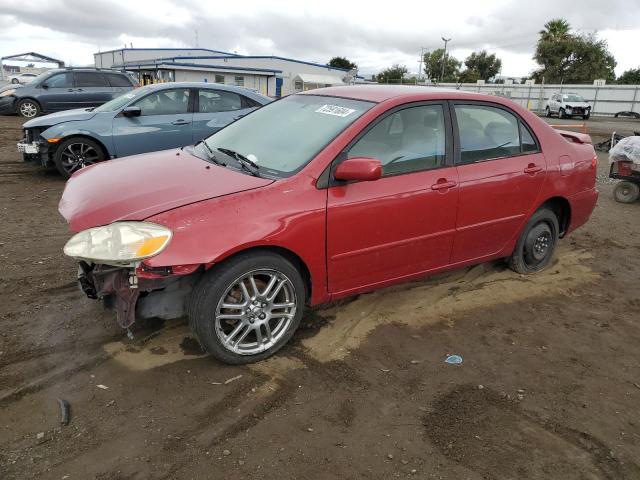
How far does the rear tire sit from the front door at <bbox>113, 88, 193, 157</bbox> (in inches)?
285

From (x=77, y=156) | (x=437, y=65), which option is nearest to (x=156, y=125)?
(x=77, y=156)

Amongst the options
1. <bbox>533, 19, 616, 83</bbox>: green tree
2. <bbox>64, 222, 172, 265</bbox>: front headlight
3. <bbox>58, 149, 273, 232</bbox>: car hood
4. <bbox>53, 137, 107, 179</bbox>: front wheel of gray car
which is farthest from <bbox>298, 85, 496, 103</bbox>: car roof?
<bbox>533, 19, 616, 83</bbox>: green tree

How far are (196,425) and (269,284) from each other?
3.03ft

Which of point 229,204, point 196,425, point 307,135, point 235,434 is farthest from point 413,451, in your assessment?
point 307,135

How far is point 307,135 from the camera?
3463 millimetres

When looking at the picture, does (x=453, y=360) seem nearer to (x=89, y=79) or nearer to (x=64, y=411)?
(x=64, y=411)

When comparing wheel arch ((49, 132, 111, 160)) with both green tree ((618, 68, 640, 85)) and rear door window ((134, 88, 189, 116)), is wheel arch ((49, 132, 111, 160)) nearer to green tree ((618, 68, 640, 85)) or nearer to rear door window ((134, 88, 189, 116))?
rear door window ((134, 88, 189, 116))

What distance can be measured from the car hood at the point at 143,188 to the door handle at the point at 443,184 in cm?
129

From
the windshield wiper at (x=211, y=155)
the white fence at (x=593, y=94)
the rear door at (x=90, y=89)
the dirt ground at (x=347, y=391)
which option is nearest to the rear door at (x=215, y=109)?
the windshield wiper at (x=211, y=155)

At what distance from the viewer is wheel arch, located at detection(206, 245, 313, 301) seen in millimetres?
2877

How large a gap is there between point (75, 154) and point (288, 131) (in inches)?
216

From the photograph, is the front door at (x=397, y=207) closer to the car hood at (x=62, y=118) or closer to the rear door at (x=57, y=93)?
the car hood at (x=62, y=118)

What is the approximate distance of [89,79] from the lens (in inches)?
567

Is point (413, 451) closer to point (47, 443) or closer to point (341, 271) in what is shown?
point (341, 271)
